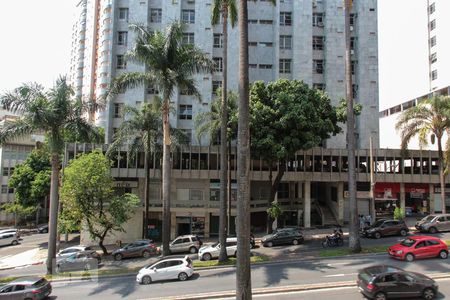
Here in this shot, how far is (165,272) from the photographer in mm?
22203

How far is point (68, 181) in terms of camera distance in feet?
105

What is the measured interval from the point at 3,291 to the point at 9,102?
12773 millimetres

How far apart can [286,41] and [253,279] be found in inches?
1493

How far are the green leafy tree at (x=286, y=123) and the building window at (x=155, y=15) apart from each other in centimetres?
2495

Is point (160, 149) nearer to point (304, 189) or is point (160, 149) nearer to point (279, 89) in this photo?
point (279, 89)

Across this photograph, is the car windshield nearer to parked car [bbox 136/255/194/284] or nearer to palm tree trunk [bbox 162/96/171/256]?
parked car [bbox 136/255/194/284]

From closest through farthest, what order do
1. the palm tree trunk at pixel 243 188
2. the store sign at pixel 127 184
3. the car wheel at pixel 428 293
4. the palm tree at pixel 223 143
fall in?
the palm tree trunk at pixel 243 188
the car wheel at pixel 428 293
the palm tree at pixel 223 143
the store sign at pixel 127 184

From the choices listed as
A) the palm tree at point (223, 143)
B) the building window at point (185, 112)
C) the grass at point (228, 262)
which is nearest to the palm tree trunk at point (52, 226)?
the grass at point (228, 262)

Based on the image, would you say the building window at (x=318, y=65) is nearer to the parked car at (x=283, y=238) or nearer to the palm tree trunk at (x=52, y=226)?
the parked car at (x=283, y=238)

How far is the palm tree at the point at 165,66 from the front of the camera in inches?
1093

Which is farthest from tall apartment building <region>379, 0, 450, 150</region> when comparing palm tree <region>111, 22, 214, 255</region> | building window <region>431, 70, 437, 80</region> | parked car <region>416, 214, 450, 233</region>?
palm tree <region>111, 22, 214, 255</region>

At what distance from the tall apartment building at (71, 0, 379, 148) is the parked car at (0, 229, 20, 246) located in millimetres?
17182

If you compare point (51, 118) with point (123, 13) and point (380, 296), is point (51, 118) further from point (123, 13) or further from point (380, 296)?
point (123, 13)

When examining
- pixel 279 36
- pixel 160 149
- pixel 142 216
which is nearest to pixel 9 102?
pixel 160 149
